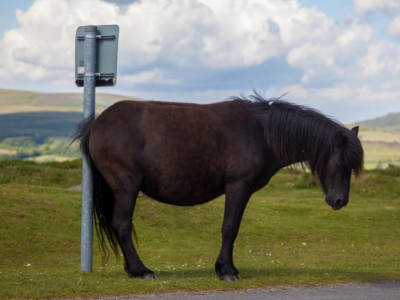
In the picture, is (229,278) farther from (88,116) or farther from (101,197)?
(88,116)

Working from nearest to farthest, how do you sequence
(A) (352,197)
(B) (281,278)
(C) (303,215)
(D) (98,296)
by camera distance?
(D) (98,296), (B) (281,278), (C) (303,215), (A) (352,197)

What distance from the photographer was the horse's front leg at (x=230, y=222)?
9.80 metres

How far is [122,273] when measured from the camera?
10.6 m

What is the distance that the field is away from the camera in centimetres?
930

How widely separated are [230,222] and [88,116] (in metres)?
2.79

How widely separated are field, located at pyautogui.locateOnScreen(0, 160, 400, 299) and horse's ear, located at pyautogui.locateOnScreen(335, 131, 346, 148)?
2.98 ft

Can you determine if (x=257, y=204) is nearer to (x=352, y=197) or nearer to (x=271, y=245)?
(x=271, y=245)

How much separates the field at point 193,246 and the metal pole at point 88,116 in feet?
1.50

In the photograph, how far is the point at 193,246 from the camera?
16359mm

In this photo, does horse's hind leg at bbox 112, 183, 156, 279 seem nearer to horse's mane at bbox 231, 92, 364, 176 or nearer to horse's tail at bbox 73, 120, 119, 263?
horse's tail at bbox 73, 120, 119, 263

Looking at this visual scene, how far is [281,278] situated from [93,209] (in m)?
3.14

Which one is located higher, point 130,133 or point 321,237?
point 130,133

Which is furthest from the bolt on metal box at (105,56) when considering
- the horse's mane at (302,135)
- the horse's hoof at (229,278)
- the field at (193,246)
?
the horse's hoof at (229,278)

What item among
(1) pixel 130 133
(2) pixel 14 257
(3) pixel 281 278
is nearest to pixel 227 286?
(3) pixel 281 278
